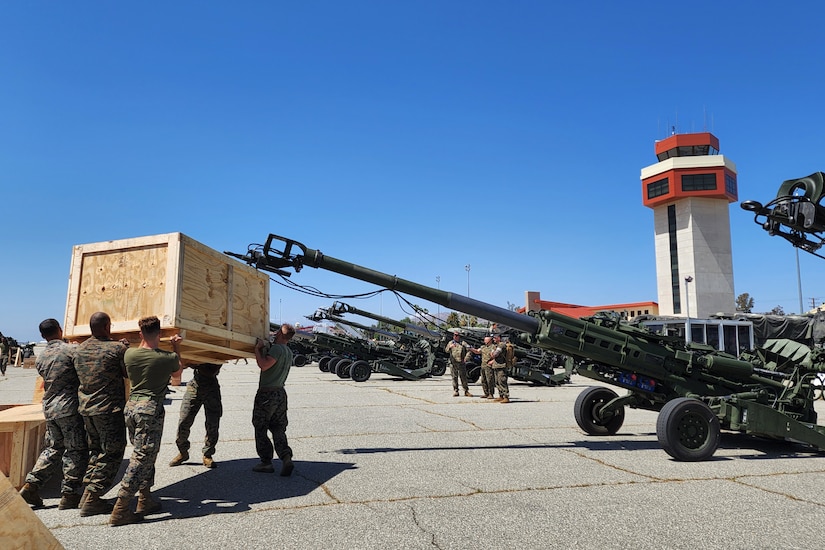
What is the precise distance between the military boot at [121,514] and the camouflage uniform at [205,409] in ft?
6.80

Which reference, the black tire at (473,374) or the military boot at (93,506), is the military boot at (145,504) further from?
the black tire at (473,374)

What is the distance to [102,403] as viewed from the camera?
5340 millimetres

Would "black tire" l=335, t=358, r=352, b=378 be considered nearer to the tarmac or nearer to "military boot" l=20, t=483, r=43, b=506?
the tarmac

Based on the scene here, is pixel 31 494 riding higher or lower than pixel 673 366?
lower

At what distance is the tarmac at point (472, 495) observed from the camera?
14.9 feet

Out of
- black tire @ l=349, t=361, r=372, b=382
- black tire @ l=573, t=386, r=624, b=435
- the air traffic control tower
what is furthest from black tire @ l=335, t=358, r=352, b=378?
the air traffic control tower

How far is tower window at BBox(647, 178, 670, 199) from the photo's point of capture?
59216 mm

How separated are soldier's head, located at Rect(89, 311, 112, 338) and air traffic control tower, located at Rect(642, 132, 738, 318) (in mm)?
57568

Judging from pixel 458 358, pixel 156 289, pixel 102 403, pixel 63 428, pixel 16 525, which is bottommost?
pixel 16 525

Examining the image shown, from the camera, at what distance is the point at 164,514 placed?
5.17 m

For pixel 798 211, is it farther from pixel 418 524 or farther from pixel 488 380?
pixel 488 380

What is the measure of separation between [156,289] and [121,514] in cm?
192

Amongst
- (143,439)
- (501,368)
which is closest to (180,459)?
(143,439)

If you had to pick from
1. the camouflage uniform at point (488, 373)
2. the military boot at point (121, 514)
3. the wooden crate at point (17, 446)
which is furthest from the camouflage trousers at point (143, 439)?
the camouflage uniform at point (488, 373)
